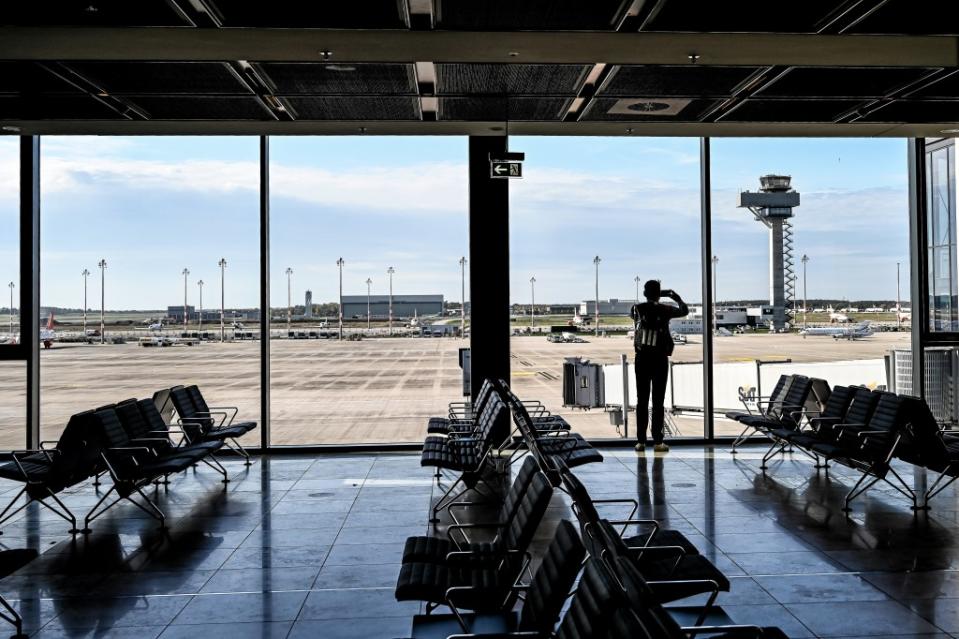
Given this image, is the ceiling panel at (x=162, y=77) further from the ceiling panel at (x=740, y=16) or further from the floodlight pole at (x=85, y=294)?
the floodlight pole at (x=85, y=294)

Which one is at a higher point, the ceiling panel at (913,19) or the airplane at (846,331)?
the ceiling panel at (913,19)

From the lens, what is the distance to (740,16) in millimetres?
4207

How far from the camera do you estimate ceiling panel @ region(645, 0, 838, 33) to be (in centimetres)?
403

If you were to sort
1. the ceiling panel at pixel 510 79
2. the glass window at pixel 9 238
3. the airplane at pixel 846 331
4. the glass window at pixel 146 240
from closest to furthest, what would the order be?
the ceiling panel at pixel 510 79 < the glass window at pixel 9 238 < the glass window at pixel 146 240 < the airplane at pixel 846 331

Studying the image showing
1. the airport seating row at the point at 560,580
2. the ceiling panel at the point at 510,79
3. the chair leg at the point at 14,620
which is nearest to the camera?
the airport seating row at the point at 560,580

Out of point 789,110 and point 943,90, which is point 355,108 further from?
point 943,90

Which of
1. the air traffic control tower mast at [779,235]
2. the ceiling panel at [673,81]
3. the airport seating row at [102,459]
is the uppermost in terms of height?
the ceiling panel at [673,81]

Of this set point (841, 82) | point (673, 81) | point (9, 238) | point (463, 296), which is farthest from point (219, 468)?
point (841, 82)

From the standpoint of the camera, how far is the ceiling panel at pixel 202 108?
224 inches

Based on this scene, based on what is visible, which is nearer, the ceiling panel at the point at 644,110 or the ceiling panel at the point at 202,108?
the ceiling panel at the point at 202,108

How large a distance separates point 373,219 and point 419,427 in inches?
123

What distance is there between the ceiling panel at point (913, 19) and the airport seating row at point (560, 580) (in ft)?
10.8

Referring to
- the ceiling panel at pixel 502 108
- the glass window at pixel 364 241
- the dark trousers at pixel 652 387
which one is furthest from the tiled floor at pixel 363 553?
the ceiling panel at pixel 502 108

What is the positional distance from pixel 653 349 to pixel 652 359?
12cm
